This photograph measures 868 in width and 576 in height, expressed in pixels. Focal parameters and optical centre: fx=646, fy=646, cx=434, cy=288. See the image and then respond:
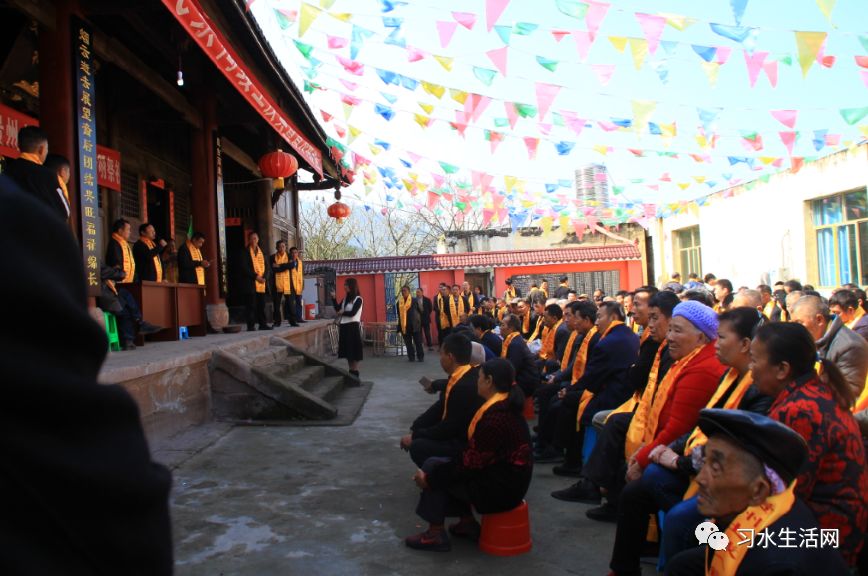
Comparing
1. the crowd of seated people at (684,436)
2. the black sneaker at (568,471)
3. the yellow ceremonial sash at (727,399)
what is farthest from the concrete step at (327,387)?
the yellow ceremonial sash at (727,399)

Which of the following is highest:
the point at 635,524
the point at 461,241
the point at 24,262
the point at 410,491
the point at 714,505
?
the point at 461,241

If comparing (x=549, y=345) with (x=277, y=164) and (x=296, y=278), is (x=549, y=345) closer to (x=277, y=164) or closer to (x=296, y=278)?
(x=296, y=278)

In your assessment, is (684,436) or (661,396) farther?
(661,396)

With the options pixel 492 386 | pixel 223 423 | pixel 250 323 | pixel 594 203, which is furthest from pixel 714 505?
pixel 594 203

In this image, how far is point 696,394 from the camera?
11.5 ft

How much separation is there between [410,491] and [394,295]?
14998 mm

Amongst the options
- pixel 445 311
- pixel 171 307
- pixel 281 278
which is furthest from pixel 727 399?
pixel 445 311

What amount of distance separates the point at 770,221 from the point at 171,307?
1202cm

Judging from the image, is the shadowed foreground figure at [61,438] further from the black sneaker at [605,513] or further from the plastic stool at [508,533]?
the black sneaker at [605,513]

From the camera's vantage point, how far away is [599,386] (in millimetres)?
5098

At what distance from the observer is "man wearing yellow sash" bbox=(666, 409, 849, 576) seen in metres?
1.96

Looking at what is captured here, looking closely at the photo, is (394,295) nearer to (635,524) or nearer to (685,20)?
(685,20)

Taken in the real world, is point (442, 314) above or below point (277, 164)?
below

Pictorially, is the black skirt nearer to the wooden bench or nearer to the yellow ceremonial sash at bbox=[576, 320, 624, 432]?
the wooden bench
